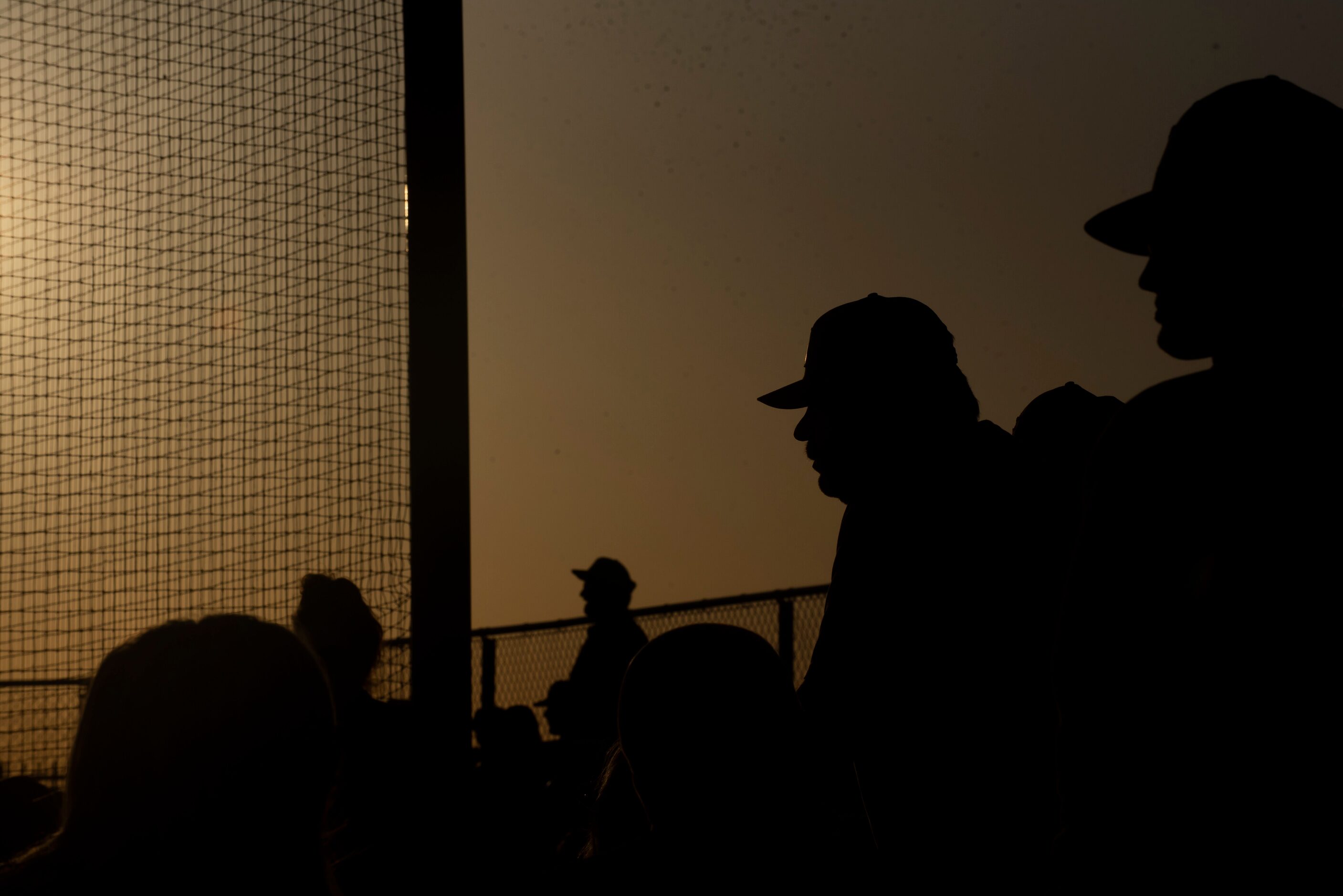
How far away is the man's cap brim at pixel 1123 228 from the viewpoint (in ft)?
4.37

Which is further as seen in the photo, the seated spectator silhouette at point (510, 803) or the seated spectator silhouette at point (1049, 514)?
the seated spectator silhouette at point (510, 803)

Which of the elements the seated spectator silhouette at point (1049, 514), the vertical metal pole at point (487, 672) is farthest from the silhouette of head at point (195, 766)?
the vertical metal pole at point (487, 672)

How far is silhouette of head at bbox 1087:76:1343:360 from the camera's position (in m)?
1.06

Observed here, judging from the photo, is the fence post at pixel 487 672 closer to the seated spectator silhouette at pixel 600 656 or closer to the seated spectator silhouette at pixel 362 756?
the seated spectator silhouette at pixel 600 656

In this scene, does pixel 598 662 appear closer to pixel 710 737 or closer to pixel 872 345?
pixel 872 345

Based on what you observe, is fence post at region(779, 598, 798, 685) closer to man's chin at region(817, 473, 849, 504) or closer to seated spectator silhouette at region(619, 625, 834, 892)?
man's chin at region(817, 473, 849, 504)

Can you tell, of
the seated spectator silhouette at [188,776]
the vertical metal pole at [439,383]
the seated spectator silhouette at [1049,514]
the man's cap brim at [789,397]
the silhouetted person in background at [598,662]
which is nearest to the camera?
the seated spectator silhouette at [188,776]

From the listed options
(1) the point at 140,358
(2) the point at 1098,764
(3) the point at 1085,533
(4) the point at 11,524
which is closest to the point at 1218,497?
(3) the point at 1085,533

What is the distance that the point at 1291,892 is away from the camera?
0.93 metres

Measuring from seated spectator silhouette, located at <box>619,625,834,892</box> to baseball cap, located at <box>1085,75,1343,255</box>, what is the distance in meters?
0.73

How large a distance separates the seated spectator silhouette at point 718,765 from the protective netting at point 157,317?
297cm

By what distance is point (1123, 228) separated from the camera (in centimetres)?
138

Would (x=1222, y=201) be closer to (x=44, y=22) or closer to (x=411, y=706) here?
(x=411, y=706)

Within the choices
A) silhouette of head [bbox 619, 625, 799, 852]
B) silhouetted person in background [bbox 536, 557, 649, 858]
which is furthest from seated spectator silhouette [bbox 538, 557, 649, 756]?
silhouette of head [bbox 619, 625, 799, 852]
